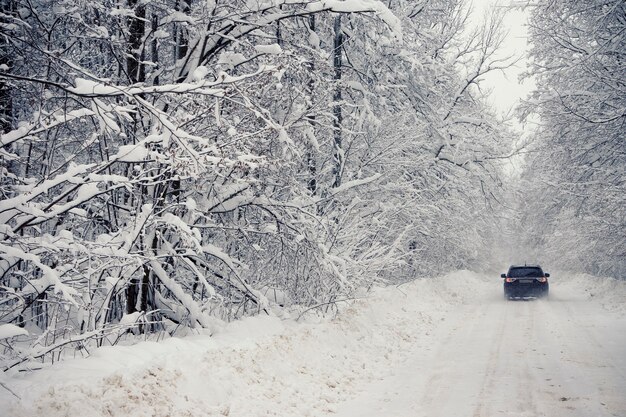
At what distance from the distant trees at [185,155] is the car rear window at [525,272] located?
867 cm

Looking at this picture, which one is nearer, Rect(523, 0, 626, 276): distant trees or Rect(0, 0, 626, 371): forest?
Rect(0, 0, 626, 371): forest

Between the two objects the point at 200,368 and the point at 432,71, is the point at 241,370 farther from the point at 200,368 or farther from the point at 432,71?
the point at 432,71

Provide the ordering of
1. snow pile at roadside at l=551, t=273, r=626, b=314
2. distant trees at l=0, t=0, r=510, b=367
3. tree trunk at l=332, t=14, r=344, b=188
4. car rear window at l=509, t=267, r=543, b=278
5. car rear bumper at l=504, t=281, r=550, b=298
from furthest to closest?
car rear window at l=509, t=267, r=543, b=278 → car rear bumper at l=504, t=281, r=550, b=298 → snow pile at roadside at l=551, t=273, r=626, b=314 → tree trunk at l=332, t=14, r=344, b=188 → distant trees at l=0, t=0, r=510, b=367

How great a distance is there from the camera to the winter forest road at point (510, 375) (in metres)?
5.86

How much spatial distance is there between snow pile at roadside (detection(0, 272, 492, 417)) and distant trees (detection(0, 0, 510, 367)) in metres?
0.36

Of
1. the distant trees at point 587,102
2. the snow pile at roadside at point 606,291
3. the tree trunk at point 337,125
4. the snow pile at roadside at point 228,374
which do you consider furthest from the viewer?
the snow pile at roadside at point 606,291

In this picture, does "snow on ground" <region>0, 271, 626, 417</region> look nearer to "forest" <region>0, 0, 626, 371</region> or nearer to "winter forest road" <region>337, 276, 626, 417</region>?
"winter forest road" <region>337, 276, 626, 417</region>

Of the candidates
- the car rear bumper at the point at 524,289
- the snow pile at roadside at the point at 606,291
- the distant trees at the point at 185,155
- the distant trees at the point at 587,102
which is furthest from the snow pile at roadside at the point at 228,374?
the car rear bumper at the point at 524,289

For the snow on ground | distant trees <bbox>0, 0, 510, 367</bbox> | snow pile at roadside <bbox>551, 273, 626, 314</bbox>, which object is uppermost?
distant trees <bbox>0, 0, 510, 367</bbox>

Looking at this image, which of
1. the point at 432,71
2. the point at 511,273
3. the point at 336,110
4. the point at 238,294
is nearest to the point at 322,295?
the point at 238,294

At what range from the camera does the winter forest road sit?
586 centimetres

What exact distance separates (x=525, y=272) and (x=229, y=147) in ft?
58.6

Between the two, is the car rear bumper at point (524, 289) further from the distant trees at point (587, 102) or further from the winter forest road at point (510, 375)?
the winter forest road at point (510, 375)

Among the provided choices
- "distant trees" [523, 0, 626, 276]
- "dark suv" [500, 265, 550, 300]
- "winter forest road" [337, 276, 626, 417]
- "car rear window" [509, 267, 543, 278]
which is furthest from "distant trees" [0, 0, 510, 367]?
"car rear window" [509, 267, 543, 278]
